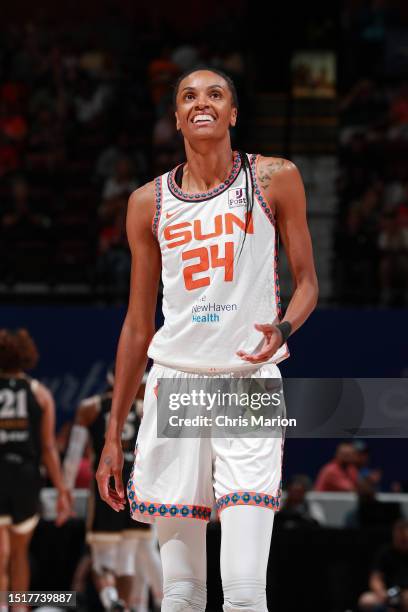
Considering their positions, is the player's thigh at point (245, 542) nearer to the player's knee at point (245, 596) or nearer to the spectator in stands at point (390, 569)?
the player's knee at point (245, 596)

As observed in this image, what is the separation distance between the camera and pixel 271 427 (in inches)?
151

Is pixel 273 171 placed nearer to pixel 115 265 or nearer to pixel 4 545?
pixel 4 545

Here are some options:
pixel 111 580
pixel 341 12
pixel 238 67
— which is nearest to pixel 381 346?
pixel 111 580

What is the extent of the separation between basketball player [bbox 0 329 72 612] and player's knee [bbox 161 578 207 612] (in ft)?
14.0

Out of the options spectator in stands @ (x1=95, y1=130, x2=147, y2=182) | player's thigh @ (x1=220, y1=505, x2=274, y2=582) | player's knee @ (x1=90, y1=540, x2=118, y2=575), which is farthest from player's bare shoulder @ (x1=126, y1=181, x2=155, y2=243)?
spectator in stands @ (x1=95, y1=130, x2=147, y2=182)

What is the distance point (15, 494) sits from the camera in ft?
26.3

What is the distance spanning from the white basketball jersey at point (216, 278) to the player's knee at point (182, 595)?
68 centimetres

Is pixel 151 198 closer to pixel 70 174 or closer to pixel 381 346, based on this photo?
pixel 381 346

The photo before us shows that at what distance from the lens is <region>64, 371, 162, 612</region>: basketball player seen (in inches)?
326

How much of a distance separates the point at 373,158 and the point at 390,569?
19.9 feet

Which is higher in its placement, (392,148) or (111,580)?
(392,148)

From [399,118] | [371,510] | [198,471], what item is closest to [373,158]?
[399,118]

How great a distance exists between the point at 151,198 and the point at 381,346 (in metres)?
6.97

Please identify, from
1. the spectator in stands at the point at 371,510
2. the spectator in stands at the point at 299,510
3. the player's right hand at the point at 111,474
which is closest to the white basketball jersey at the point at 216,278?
the player's right hand at the point at 111,474
